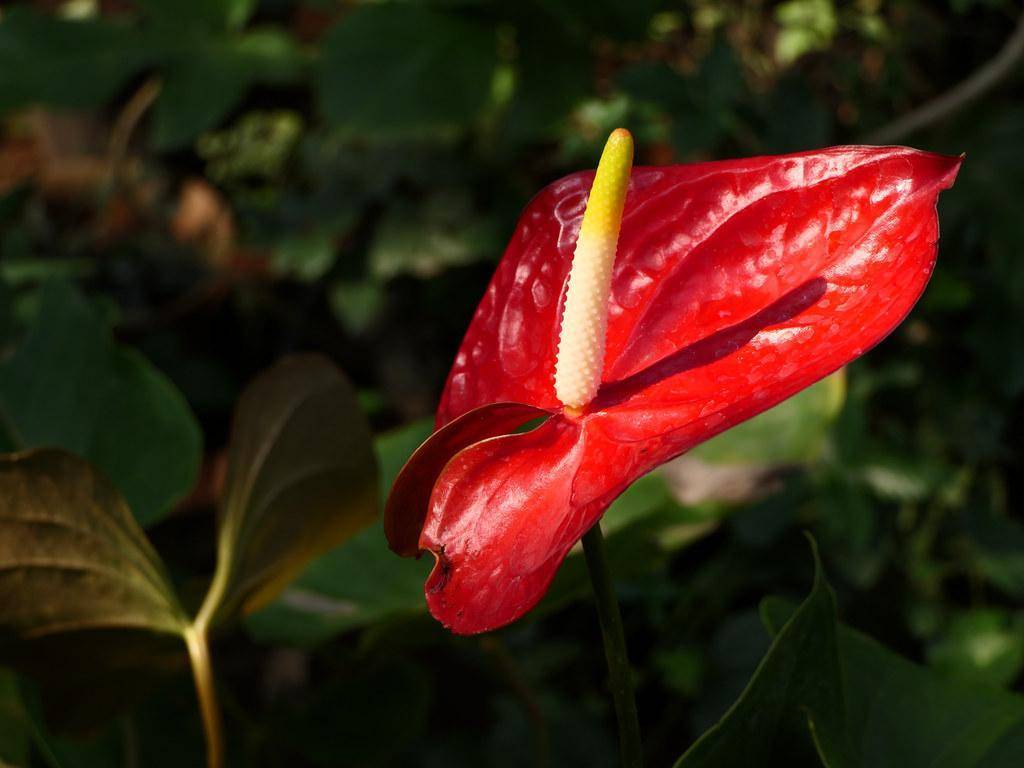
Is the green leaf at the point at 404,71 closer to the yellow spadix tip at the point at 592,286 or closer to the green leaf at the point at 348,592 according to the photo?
the green leaf at the point at 348,592

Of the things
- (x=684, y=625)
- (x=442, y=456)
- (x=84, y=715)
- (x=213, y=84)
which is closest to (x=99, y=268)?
(x=213, y=84)

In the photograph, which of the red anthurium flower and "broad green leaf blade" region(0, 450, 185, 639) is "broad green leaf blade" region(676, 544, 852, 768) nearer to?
the red anthurium flower

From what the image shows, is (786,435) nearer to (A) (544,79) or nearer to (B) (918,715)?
(B) (918,715)

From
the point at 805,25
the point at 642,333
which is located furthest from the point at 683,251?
the point at 805,25

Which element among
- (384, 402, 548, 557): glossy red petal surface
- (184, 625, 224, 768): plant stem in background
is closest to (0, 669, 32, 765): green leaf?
(184, 625, 224, 768): plant stem in background

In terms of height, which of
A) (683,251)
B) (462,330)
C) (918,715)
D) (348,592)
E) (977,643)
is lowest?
(977,643)

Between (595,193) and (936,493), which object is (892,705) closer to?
(595,193)

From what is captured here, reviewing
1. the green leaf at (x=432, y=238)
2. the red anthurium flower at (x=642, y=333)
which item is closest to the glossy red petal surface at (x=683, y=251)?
the red anthurium flower at (x=642, y=333)
